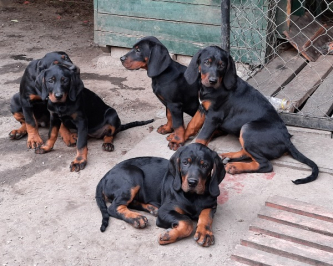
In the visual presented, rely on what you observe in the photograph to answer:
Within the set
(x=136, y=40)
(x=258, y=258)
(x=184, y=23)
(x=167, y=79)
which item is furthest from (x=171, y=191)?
(x=136, y=40)

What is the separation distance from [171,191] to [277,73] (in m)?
3.13

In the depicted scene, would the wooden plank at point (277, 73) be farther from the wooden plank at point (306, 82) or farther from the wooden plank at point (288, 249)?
the wooden plank at point (288, 249)

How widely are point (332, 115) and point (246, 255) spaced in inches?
103

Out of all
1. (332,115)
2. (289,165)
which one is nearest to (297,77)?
(332,115)

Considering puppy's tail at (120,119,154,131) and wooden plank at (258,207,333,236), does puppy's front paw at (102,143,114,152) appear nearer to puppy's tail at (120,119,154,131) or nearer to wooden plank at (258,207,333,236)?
puppy's tail at (120,119,154,131)

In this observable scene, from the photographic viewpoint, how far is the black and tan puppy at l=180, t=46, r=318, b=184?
502cm

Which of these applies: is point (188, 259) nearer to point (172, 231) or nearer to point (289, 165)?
point (172, 231)

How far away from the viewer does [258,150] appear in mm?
5016

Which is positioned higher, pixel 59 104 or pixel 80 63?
pixel 59 104

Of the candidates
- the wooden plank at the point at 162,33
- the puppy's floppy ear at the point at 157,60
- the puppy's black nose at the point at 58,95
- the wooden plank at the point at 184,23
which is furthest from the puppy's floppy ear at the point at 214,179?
the wooden plank at the point at 162,33

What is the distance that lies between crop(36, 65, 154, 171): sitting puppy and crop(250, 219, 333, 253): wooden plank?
198 centimetres

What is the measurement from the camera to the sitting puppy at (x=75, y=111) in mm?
5402

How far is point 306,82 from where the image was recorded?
21.8 feet

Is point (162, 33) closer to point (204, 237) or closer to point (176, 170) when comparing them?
point (176, 170)
